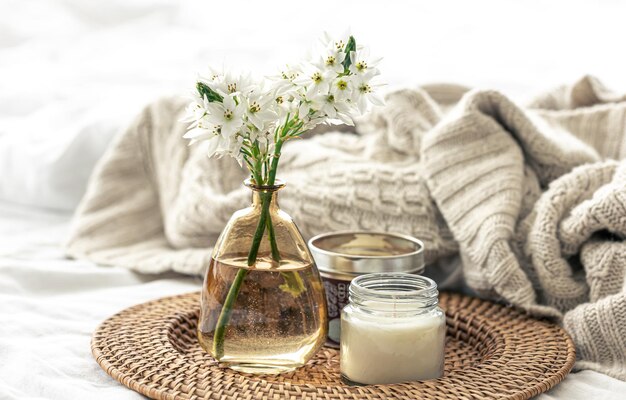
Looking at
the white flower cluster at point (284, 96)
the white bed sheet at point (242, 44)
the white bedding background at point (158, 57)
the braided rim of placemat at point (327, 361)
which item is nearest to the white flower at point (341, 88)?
the white flower cluster at point (284, 96)

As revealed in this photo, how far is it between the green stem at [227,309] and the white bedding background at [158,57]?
33cm

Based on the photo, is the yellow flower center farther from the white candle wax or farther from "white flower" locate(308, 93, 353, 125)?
the white candle wax

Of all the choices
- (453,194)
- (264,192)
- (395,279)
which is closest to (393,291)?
(395,279)

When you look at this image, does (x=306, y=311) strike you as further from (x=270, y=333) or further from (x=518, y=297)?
(x=518, y=297)

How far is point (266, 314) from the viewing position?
713 mm

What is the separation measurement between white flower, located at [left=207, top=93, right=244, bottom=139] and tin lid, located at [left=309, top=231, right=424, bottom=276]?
0.20 m

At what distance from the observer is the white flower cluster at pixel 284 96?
0.67 metres

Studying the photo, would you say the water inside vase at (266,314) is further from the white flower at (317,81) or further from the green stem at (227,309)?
the white flower at (317,81)

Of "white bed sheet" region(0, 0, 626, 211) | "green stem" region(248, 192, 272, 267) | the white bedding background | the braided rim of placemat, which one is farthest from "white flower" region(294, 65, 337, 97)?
"white bed sheet" region(0, 0, 626, 211)

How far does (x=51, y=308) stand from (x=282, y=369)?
1.03ft

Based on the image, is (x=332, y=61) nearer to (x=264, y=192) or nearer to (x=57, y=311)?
(x=264, y=192)

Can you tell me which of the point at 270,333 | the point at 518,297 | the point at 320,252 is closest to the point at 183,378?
the point at 270,333

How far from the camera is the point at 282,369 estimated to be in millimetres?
738

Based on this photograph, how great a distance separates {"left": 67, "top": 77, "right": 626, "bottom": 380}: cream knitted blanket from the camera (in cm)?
85
